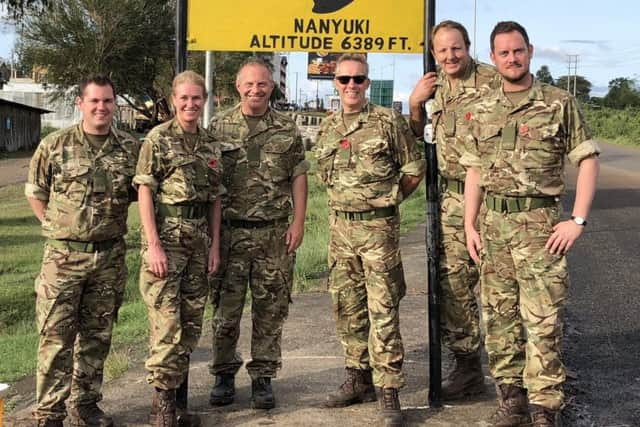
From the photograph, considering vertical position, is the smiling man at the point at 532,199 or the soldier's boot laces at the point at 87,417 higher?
the smiling man at the point at 532,199

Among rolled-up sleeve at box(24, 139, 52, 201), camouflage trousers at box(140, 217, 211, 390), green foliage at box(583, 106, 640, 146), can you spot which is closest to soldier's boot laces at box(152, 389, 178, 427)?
camouflage trousers at box(140, 217, 211, 390)

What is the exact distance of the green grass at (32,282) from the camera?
641 cm

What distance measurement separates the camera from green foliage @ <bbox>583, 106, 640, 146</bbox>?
Result: 47.8m

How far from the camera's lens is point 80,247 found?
14.3 feet

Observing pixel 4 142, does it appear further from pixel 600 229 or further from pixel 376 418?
pixel 376 418

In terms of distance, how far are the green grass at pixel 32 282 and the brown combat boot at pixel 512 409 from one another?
2.56m

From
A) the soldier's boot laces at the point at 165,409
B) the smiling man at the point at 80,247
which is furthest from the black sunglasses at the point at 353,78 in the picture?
the soldier's boot laces at the point at 165,409

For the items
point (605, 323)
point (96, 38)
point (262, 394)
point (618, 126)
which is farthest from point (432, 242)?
point (618, 126)

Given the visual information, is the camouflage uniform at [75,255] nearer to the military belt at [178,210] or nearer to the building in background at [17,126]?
the military belt at [178,210]

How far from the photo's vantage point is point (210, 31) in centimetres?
506

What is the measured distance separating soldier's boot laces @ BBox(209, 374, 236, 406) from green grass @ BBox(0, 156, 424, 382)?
0.95m

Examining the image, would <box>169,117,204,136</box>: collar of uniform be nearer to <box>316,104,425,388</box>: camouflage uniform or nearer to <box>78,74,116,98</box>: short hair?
<box>78,74,116,98</box>: short hair

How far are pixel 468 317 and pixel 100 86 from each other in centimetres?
249

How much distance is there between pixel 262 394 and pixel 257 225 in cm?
98
